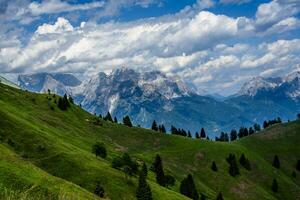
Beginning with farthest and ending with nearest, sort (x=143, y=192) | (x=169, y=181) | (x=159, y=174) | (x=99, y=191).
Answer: (x=169, y=181) < (x=159, y=174) < (x=143, y=192) < (x=99, y=191)

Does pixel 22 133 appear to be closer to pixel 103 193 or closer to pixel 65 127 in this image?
pixel 103 193

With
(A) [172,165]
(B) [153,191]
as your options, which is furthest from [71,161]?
(A) [172,165]

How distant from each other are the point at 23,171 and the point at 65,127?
10819cm

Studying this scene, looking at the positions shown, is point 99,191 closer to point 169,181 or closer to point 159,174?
point 159,174

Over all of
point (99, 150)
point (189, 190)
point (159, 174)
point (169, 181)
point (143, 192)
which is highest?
point (99, 150)

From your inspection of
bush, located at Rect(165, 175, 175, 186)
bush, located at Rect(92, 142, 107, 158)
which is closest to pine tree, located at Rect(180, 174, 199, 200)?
bush, located at Rect(165, 175, 175, 186)

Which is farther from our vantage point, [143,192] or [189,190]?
[189,190]

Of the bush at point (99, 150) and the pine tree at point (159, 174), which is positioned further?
the pine tree at point (159, 174)

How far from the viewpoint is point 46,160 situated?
10794cm

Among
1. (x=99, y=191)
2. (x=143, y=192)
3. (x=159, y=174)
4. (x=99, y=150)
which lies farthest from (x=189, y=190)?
(x=99, y=191)

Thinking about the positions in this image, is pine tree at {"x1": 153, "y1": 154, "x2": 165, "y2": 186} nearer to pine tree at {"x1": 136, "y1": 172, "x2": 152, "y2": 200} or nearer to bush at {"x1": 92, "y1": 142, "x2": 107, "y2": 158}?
bush at {"x1": 92, "y1": 142, "x2": 107, "y2": 158}

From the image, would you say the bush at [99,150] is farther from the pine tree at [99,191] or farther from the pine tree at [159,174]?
the pine tree at [99,191]

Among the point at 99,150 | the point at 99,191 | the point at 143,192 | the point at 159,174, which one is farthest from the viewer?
the point at 159,174

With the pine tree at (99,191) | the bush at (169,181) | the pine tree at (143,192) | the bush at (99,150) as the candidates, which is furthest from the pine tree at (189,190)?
the pine tree at (99,191)
